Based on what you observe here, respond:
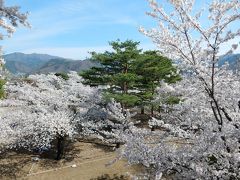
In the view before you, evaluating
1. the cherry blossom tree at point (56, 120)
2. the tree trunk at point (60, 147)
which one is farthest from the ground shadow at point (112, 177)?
the tree trunk at point (60, 147)

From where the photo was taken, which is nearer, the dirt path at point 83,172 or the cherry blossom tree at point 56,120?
the dirt path at point 83,172

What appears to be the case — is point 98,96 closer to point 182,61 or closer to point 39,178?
point 39,178

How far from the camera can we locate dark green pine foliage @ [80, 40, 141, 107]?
88.1 feet

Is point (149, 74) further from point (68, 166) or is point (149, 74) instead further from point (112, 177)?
point (112, 177)

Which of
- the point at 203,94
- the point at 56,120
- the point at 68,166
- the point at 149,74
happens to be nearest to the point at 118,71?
the point at 149,74

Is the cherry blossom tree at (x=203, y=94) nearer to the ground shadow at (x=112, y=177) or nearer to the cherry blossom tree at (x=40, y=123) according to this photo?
the ground shadow at (x=112, y=177)

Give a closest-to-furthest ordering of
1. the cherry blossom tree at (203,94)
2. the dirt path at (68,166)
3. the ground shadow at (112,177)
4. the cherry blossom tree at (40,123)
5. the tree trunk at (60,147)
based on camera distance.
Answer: the cherry blossom tree at (203,94), the ground shadow at (112,177), the dirt path at (68,166), the cherry blossom tree at (40,123), the tree trunk at (60,147)

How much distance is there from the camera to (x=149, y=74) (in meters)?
30.6

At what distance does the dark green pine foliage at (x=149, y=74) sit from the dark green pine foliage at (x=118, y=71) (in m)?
0.68

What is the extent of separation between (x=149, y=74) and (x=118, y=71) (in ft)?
9.69

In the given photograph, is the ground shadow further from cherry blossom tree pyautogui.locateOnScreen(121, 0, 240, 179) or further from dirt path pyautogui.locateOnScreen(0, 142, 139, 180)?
cherry blossom tree pyautogui.locateOnScreen(121, 0, 240, 179)

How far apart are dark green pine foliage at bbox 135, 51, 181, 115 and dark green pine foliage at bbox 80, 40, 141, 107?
68 centimetres

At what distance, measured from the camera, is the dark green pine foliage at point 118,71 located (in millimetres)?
26859

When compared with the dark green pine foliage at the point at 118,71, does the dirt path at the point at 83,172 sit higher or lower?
lower
